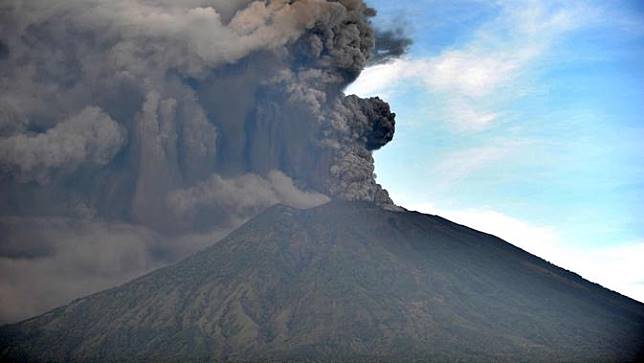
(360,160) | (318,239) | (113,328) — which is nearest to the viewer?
(113,328)

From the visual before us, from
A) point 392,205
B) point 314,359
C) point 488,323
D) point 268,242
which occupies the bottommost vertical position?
point 314,359

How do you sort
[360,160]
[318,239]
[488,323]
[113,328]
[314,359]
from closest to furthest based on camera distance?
[314,359]
[488,323]
[113,328]
[360,160]
[318,239]

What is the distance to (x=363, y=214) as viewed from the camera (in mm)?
155625

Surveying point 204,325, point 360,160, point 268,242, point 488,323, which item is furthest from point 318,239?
point 488,323

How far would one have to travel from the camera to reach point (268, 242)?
154 meters

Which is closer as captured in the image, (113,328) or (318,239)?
(113,328)

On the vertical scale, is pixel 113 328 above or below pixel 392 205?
below

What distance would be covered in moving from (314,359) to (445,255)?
4773cm

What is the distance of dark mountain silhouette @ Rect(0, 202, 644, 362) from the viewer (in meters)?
120

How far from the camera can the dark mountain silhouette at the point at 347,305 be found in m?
120

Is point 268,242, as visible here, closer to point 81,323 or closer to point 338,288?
point 338,288

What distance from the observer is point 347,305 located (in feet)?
438

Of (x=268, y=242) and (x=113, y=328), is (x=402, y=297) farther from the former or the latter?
(x=113, y=328)

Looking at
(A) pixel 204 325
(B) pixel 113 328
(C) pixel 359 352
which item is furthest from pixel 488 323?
(B) pixel 113 328
